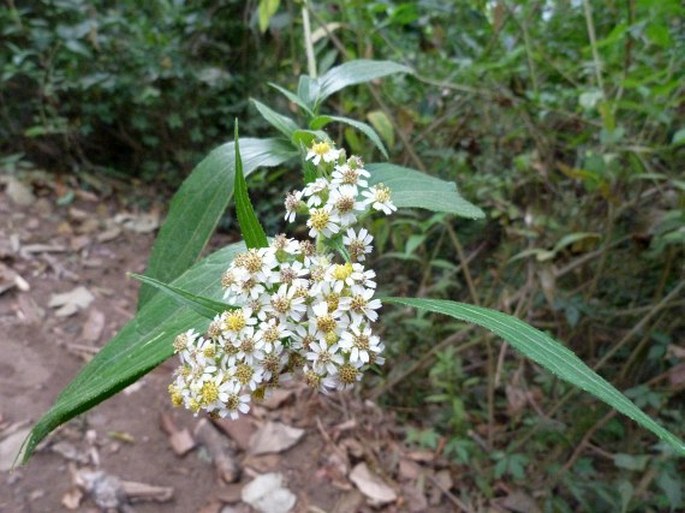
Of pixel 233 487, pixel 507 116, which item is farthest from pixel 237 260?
pixel 507 116

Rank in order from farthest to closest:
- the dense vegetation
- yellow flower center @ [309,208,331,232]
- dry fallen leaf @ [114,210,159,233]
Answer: dry fallen leaf @ [114,210,159,233] < the dense vegetation < yellow flower center @ [309,208,331,232]

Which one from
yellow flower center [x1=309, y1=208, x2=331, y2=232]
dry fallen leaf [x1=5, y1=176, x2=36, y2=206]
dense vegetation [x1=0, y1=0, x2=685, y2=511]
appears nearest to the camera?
yellow flower center [x1=309, y1=208, x2=331, y2=232]

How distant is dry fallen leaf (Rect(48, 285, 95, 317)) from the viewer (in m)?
1.65

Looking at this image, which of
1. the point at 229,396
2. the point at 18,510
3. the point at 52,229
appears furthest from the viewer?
the point at 52,229

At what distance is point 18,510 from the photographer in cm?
110

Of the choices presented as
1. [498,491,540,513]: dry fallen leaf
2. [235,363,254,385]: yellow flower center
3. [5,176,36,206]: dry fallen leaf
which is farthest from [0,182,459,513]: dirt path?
[235,363,254,385]: yellow flower center

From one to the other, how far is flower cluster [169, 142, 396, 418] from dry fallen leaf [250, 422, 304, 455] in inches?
38.3

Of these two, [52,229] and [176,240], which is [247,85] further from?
[176,240]

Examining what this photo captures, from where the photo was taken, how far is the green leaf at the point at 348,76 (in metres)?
0.67

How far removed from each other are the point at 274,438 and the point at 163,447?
240 mm

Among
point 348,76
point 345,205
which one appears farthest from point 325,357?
point 348,76

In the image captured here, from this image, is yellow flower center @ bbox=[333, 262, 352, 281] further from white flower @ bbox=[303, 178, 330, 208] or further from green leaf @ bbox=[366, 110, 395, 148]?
green leaf @ bbox=[366, 110, 395, 148]

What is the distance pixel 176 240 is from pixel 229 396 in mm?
274

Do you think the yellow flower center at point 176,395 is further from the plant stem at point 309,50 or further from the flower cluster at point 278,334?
the plant stem at point 309,50
